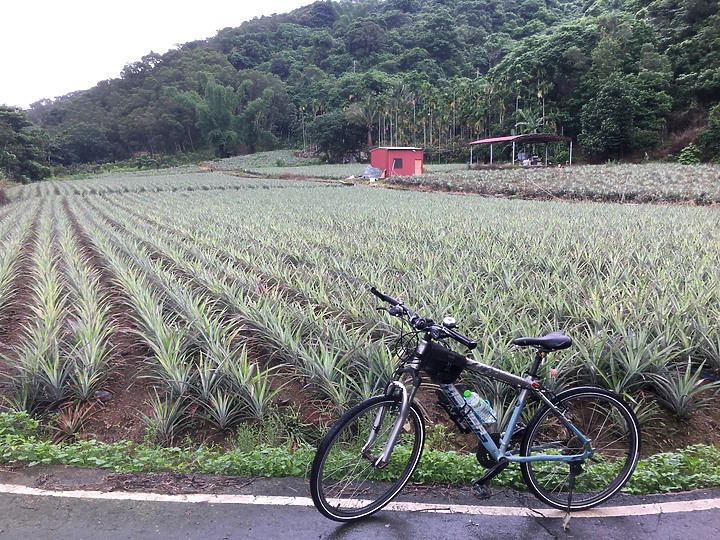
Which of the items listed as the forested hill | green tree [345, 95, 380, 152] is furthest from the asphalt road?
green tree [345, 95, 380, 152]

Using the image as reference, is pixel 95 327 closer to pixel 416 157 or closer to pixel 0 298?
pixel 0 298

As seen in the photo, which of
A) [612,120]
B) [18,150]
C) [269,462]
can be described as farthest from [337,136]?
[269,462]

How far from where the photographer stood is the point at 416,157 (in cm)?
3278

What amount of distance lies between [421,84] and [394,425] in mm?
59915

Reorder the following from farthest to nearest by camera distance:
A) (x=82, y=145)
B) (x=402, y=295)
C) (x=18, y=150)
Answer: (x=82, y=145)
(x=18, y=150)
(x=402, y=295)

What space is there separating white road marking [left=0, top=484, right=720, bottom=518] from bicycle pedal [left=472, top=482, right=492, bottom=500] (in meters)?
0.06

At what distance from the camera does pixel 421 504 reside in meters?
2.38

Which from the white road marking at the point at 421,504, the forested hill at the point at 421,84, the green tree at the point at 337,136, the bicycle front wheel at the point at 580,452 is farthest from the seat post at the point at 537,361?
the green tree at the point at 337,136

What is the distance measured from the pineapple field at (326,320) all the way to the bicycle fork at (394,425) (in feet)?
2.86

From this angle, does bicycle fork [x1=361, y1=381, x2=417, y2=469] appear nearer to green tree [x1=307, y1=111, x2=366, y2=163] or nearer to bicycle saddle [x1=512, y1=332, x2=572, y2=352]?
bicycle saddle [x1=512, y1=332, x2=572, y2=352]

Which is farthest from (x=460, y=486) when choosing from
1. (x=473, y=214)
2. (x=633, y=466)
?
(x=473, y=214)

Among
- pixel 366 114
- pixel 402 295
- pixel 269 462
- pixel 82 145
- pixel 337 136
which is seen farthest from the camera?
pixel 82 145

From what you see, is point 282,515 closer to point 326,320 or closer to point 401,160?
point 326,320

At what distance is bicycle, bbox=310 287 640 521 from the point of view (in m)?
2.18
